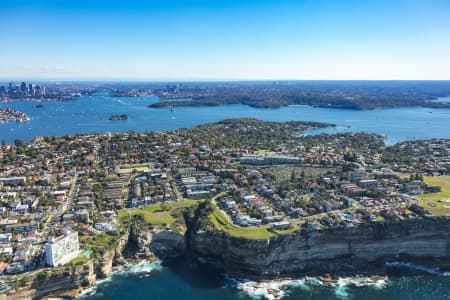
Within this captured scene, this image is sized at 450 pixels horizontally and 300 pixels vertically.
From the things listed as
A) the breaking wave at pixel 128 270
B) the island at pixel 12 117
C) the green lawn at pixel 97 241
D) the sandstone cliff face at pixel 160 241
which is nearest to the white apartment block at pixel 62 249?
the green lawn at pixel 97 241

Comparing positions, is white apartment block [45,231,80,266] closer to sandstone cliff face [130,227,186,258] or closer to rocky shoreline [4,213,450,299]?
rocky shoreline [4,213,450,299]

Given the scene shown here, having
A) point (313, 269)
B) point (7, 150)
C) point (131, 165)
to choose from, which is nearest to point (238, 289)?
point (313, 269)

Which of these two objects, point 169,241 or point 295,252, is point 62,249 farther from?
point 295,252

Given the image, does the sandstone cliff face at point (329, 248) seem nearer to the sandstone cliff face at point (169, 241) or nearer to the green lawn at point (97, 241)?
the sandstone cliff face at point (169, 241)

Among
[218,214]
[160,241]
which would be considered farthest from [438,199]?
[160,241]

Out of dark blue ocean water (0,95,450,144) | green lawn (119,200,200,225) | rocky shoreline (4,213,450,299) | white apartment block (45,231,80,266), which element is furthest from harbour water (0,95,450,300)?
green lawn (119,200,200,225)

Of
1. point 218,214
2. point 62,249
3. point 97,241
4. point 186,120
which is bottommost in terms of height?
point 97,241
